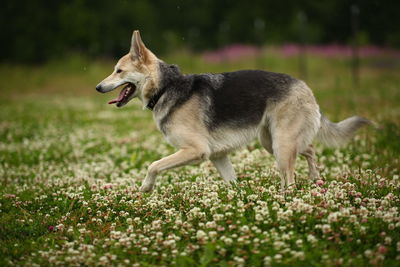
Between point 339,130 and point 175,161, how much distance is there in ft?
9.04

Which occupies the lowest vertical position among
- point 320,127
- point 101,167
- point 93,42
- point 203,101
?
point 101,167

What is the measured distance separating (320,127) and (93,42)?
4023 cm

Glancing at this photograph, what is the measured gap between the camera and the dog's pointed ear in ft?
22.4

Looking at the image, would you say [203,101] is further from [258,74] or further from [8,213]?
[8,213]

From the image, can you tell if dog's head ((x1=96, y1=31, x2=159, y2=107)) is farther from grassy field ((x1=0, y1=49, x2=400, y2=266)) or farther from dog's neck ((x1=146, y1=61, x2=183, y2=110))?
grassy field ((x1=0, y1=49, x2=400, y2=266))

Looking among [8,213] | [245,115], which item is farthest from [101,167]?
[245,115]

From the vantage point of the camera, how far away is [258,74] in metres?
7.05

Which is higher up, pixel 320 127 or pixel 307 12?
pixel 307 12

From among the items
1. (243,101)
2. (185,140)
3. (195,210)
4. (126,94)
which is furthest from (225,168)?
(195,210)

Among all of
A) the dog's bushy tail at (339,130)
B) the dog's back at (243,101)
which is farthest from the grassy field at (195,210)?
the dog's back at (243,101)

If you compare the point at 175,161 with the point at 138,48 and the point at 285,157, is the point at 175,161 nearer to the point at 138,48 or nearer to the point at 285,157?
the point at 285,157

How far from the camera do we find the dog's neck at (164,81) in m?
6.88

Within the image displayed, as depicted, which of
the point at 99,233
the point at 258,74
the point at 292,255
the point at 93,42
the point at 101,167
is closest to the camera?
the point at 292,255

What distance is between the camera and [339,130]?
738cm
